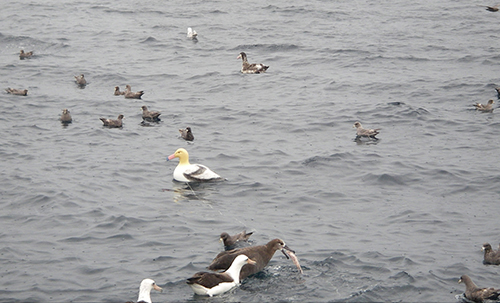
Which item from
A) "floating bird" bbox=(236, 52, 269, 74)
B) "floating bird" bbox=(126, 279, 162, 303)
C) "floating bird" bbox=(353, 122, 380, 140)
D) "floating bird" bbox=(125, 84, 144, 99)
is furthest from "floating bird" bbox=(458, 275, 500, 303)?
"floating bird" bbox=(236, 52, 269, 74)

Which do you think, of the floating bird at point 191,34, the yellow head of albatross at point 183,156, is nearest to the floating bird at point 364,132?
the yellow head of albatross at point 183,156

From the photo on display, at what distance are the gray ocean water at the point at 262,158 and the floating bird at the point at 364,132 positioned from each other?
1.02ft

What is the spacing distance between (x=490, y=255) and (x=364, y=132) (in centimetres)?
815

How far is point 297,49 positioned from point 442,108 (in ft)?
36.1

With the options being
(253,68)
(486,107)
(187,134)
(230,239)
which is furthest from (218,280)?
(253,68)

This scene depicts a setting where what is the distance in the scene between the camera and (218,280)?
11.3 m

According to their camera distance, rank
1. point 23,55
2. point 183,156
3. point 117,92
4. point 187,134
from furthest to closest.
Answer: point 23,55
point 117,92
point 187,134
point 183,156

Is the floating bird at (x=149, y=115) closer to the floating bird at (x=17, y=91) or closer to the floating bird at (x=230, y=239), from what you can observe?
the floating bird at (x=17, y=91)

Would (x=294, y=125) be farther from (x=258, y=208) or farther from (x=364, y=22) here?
(x=364, y=22)

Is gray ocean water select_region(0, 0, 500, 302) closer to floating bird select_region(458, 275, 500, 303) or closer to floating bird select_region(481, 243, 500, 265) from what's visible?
floating bird select_region(481, 243, 500, 265)

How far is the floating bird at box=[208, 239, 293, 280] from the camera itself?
12.1 m

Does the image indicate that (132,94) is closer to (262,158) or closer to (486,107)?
(262,158)

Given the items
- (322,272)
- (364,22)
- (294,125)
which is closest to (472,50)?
(364,22)

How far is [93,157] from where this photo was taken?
18797 millimetres
